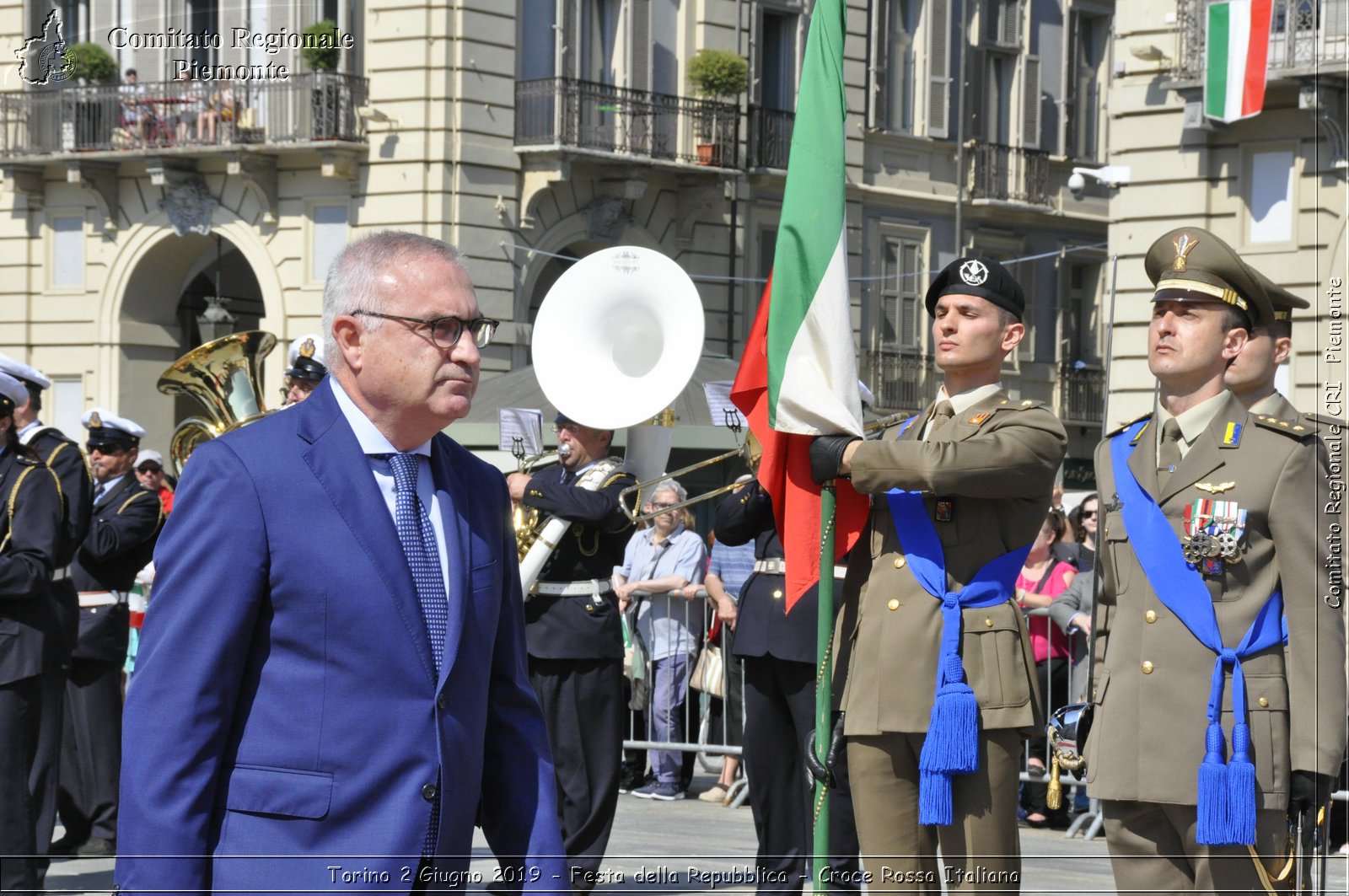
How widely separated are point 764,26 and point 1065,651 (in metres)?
18.2

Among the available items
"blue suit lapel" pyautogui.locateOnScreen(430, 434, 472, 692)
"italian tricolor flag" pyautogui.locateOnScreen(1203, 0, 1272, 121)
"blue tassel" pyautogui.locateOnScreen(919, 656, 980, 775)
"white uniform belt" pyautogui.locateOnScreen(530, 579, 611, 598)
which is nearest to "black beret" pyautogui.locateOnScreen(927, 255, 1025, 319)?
"blue tassel" pyautogui.locateOnScreen(919, 656, 980, 775)

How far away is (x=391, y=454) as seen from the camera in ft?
13.0

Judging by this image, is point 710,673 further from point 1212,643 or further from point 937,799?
point 1212,643

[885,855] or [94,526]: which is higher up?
[94,526]

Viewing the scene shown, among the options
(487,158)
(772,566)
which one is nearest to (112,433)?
(772,566)

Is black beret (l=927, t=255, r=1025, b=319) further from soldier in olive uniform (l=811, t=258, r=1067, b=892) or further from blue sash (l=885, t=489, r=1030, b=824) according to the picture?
blue sash (l=885, t=489, r=1030, b=824)

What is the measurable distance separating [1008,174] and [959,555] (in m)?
25.6

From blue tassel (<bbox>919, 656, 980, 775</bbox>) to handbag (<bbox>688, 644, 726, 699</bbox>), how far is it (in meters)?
6.25

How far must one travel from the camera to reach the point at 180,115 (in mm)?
24609

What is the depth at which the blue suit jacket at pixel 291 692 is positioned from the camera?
362cm

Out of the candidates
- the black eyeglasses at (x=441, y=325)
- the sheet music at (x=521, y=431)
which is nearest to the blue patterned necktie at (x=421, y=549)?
the black eyeglasses at (x=441, y=325)

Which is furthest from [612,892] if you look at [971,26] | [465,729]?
[971,26]

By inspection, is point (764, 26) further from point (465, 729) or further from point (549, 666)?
point (465, 729)

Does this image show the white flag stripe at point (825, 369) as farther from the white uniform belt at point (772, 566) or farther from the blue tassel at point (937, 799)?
the white uniform belt at point (772, 566)
